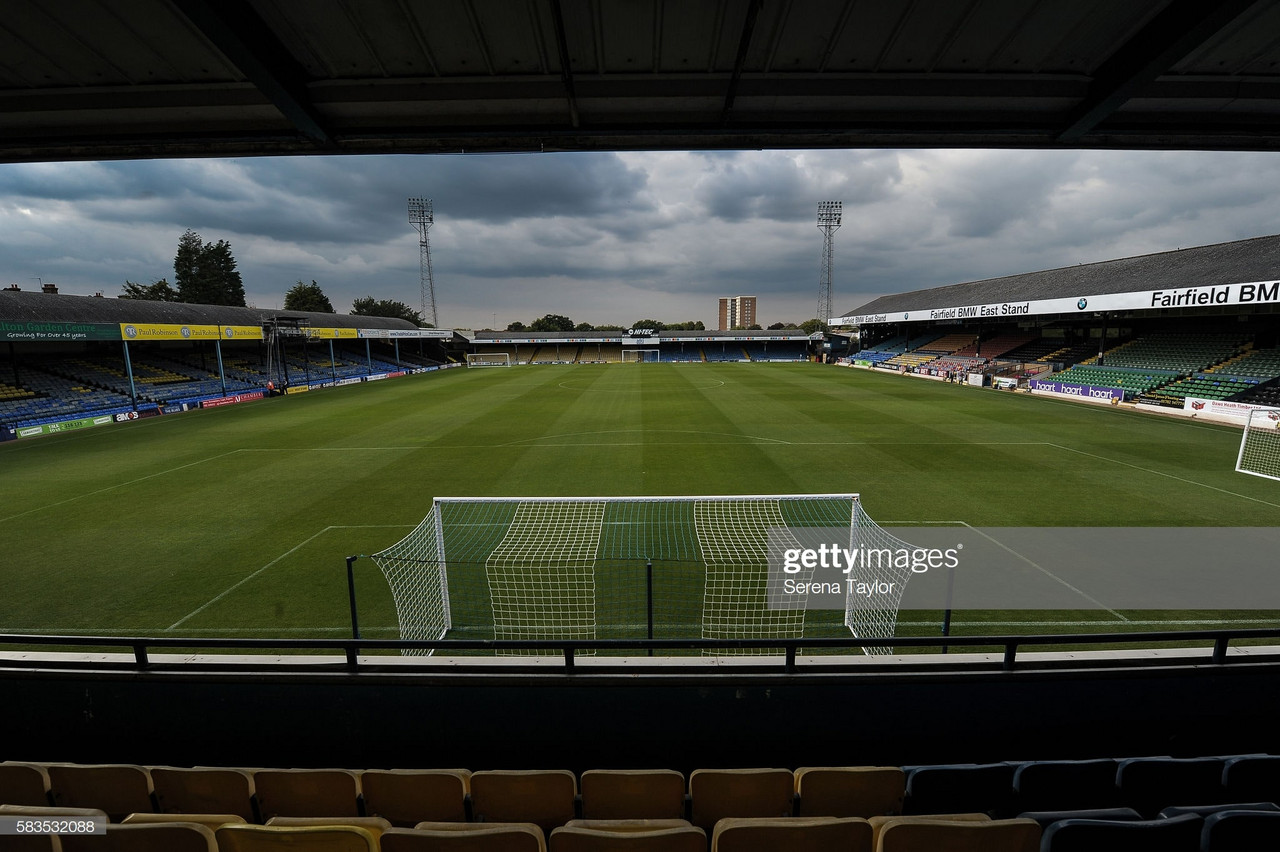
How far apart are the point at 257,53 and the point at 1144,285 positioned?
39.5 m

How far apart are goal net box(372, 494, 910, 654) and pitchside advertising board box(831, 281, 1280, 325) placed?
75.5 ft

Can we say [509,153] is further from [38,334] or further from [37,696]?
[38,334]

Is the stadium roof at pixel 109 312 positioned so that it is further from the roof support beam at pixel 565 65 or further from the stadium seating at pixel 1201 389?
the stadium seating at pixel 1201 389

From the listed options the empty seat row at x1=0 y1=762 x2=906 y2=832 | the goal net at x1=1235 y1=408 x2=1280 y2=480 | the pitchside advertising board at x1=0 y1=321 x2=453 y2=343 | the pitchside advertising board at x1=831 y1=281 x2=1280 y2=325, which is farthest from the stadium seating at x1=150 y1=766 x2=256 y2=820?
the pitchside advertising board at x1=0 y1=321 x2=453 y2=343

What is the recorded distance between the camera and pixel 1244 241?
92.0ft

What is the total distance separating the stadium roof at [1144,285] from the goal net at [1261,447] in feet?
18.0

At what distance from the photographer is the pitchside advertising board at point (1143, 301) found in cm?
2158

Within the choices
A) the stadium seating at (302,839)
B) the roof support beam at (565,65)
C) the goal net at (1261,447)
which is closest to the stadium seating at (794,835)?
the stadium seating at (302,839)

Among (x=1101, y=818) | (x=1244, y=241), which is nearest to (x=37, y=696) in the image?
(x=1101, y=818)

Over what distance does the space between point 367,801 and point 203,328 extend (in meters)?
40.4

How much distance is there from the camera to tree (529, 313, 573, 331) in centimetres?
13662

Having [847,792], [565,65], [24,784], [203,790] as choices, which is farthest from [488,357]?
[847,792]

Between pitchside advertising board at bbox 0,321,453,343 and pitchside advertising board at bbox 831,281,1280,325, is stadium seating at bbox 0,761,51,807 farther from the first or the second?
pitchside advertising board at bbox 831,281,1280,325

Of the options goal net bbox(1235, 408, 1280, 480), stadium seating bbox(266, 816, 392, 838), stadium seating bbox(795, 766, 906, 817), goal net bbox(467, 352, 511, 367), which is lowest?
goal net bbox(1235, 408, 1280, 480)
